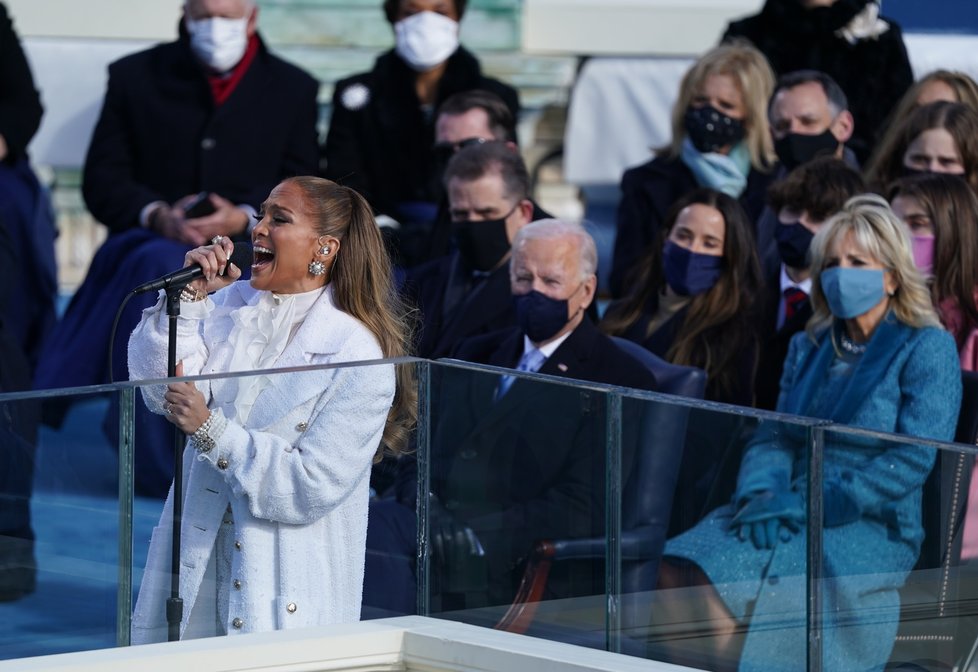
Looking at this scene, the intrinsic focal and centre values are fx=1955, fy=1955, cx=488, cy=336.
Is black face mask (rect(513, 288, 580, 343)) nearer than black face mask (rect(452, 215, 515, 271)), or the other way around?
black face mask (rect(513, 288, 580, 343))

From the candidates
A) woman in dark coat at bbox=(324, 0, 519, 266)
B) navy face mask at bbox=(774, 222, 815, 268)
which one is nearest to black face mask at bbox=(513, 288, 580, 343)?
navy face mask at bbox=(774, 222, 815, 268)

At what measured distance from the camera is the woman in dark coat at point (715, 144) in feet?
22.9

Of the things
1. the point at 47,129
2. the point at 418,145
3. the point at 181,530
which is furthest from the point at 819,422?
the point at 47,129

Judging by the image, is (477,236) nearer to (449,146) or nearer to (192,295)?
(449,146)

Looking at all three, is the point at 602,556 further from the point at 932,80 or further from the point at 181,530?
the point at 932,80

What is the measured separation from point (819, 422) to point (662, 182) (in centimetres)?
343

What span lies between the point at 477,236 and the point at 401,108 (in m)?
1.67

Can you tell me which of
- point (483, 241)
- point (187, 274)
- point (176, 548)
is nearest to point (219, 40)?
point (483, 241)

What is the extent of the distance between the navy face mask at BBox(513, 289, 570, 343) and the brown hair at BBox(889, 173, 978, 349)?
1096 millimetres

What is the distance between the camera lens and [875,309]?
5.27 m

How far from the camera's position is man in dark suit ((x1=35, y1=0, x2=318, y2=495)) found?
291 inches

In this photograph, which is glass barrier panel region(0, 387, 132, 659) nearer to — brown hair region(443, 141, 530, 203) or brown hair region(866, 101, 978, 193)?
brown hair region(443, 141, 530, 203)

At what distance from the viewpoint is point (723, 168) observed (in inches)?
276

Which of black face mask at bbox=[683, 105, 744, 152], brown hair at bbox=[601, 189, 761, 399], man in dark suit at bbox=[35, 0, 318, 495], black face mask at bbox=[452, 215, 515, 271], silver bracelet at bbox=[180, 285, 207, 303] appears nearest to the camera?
silver bracelet at bbox=[180, 285, 207, 303]
